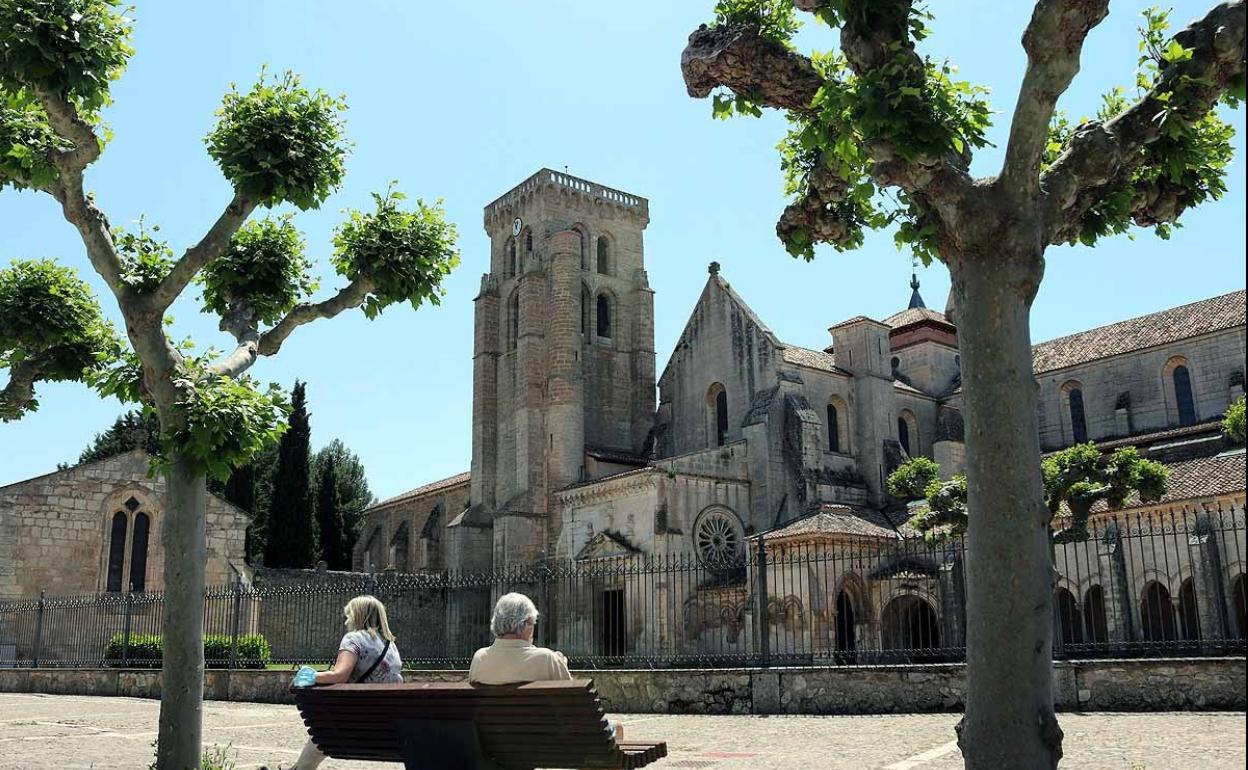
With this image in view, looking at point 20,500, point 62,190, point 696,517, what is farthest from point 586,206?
point 62,190

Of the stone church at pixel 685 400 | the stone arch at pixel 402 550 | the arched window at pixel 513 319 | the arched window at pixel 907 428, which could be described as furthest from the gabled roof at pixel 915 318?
the stone arch at pixel 402 550

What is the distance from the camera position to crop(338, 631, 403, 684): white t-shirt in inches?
267

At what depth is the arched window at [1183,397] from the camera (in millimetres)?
34469

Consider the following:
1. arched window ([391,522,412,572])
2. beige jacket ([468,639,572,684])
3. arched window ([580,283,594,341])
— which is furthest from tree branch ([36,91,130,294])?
arched window ([391,522,412,572])

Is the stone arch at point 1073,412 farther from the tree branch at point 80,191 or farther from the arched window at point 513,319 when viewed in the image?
the tree branch at point 80,191

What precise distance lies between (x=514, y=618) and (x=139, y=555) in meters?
30.8

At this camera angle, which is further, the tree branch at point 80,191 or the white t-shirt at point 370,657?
the tree branch at point 80,191

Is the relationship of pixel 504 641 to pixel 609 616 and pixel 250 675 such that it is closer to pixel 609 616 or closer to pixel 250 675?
pixel 250 675

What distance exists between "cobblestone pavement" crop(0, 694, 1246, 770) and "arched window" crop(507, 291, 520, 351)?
99.9 ft

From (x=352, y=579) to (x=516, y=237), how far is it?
54.5 ft

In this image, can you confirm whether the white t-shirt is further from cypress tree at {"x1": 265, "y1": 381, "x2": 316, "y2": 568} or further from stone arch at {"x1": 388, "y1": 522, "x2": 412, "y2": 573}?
stone arch at {"x1": 388, "y1": 522, "x2": 412, "y2": 573}

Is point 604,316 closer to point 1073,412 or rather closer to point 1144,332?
point 1073,412

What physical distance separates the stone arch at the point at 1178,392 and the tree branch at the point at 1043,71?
31.5m

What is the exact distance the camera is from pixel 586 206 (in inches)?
1832
